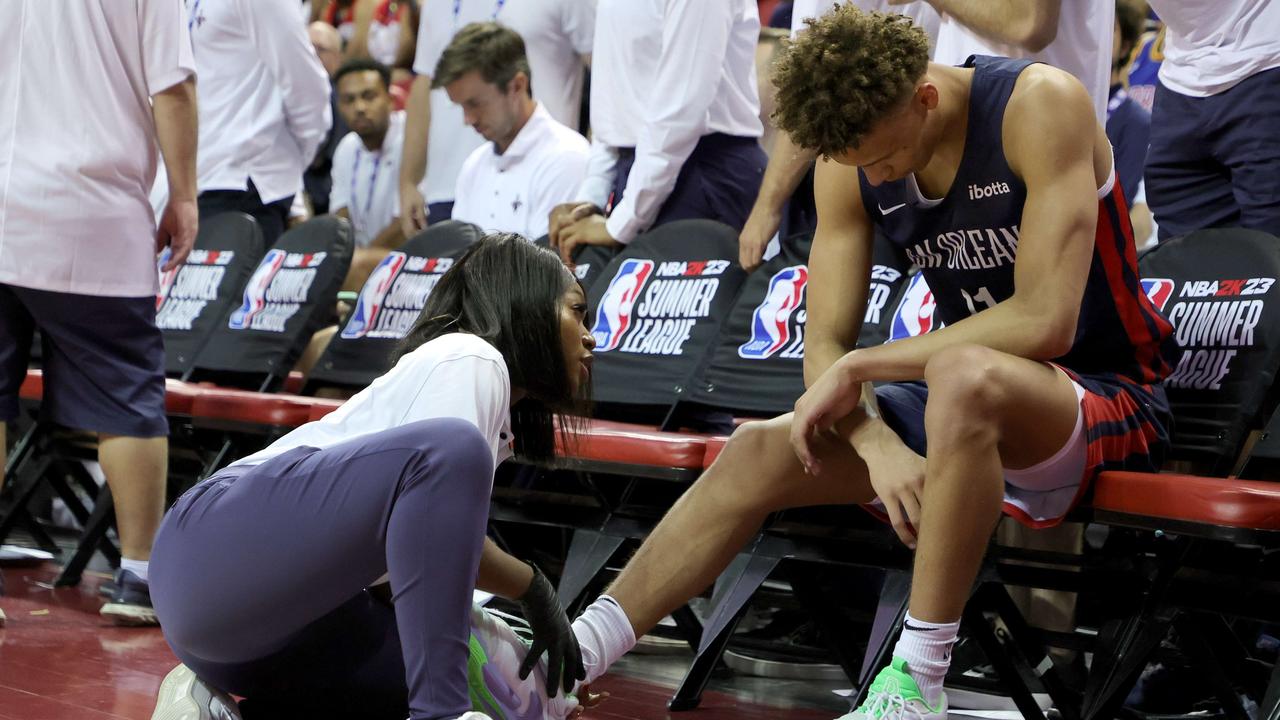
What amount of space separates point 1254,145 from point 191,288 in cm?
390

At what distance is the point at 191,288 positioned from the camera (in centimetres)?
589

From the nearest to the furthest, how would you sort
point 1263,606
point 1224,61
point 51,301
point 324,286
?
1. point 1263,606
2. point 1224,61
3. point 51,301
4. point 324,286

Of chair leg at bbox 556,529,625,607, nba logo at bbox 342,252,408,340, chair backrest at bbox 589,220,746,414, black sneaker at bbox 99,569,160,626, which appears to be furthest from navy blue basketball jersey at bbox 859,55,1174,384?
nba logo at bbox 342,252,408,340

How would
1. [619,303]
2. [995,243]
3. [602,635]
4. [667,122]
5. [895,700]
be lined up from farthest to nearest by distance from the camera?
[667,122]
[619,303]
[995,243]
[602,635]
[895,700]

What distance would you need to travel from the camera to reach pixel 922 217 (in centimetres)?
303

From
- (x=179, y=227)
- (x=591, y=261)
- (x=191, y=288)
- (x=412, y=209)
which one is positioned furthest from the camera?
(x=412, y=209)

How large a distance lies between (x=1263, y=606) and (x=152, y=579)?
6.55ft

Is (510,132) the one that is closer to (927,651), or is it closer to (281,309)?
(281,309)

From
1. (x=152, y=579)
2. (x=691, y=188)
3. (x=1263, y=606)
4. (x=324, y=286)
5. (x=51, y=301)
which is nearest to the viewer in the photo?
(x=152, y=579)

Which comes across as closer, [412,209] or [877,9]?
[877,9]

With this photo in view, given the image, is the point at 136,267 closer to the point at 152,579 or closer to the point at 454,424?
the point at 152,579

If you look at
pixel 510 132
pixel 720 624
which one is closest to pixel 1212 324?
pixel 720 624

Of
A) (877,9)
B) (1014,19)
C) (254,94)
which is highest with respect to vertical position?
(1014,19)

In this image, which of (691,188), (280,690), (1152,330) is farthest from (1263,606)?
(691,188)
